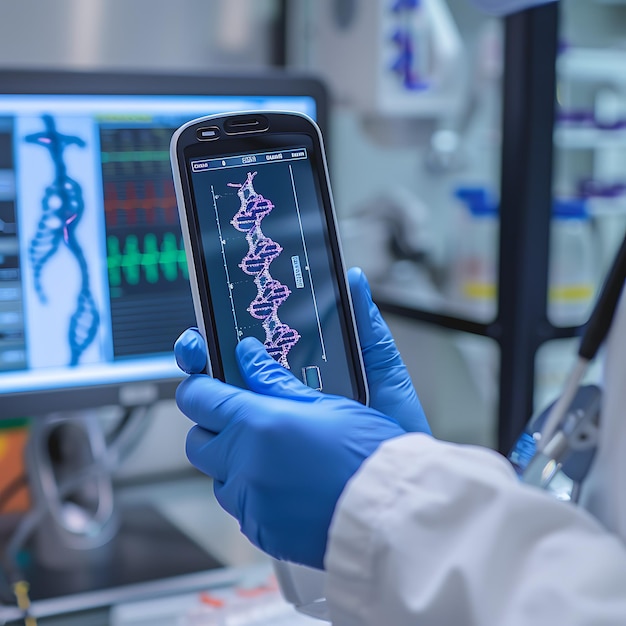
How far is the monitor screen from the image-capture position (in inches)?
30.0

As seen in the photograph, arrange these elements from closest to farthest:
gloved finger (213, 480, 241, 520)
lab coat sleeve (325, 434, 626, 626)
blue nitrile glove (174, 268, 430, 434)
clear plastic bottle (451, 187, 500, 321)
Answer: lab coat sleeve (325, 434, 626, 626)
gloved finger (213, 480, 241, 520)
blue nitrile glove (174, 268, 430, 434)
clear plastic bottle (451, 187, 500, 321)

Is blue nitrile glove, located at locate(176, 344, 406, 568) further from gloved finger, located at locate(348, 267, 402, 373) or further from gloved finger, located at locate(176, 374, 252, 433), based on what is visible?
gloved finger, located at locate(348, 267, 402, 373)

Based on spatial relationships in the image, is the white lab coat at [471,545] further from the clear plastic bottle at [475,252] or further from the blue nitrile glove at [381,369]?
the clear plastic bottle at [475,252]

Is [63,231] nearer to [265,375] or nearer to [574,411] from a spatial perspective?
[265,375]

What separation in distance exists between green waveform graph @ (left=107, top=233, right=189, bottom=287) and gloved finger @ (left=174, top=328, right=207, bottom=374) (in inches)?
10.9

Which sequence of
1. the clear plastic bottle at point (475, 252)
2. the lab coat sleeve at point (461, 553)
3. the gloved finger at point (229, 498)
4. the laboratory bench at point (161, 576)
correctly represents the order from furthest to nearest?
1. the clear plastic bottle at point (475, 252)
2. the laboratory bench at point (161, 576)
3. the gloved finger at point (229, 498)
4. the lab coat sleeve at point (461, 553)

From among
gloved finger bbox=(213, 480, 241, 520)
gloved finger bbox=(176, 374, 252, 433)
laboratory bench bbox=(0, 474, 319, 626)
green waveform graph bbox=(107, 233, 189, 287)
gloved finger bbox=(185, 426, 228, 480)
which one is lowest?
laboratory bench bbox=(0, 474, 319, 626)

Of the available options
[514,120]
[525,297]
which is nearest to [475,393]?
[525,297]

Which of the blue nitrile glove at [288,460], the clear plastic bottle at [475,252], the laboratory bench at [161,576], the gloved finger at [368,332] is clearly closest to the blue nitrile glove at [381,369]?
the gloved finger at [368,332]

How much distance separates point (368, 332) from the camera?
62cm

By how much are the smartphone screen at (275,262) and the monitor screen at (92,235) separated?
0.24 meters

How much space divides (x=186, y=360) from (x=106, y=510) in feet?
1.31

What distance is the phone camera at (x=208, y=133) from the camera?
585 mm

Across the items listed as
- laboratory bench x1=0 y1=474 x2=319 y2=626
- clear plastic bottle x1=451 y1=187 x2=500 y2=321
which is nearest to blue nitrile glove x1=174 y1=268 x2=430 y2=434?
laboratory bench x1=0 y1=474 x2=319 y2=626
